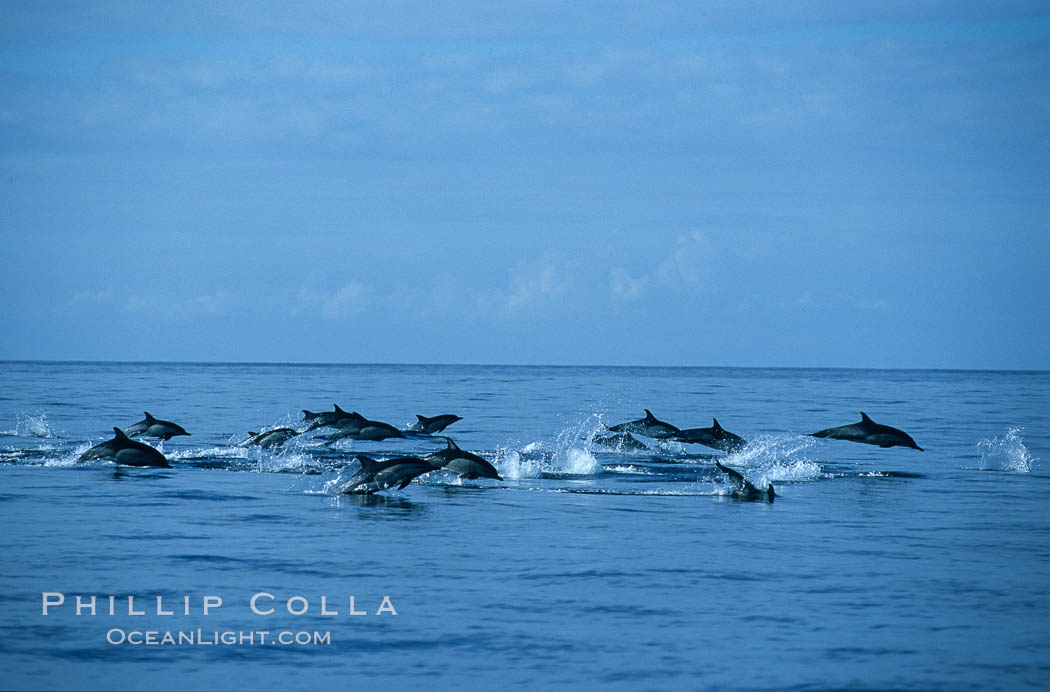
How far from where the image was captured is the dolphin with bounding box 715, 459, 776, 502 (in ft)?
64.3

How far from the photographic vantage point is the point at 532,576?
1262 centimetres

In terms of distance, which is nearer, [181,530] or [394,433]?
[181,530]

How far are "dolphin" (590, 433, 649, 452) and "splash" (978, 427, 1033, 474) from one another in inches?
352

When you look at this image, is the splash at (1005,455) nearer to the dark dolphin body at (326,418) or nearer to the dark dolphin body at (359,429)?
the dark dolphin body at (359,429)

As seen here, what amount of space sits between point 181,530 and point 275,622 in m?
5.59

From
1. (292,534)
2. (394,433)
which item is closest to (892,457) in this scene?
(394,433)

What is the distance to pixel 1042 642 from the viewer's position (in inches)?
400

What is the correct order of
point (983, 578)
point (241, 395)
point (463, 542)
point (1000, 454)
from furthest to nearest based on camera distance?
point (241, 395) → point (1000, 454) → point (463, 542) → point (983, 578)

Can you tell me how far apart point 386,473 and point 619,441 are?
39.8ft

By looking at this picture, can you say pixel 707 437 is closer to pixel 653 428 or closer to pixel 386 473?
pixel 653 428

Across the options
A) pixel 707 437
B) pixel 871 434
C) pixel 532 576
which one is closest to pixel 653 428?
pixel 707 437

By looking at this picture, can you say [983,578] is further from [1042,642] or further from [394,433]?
[394,433]

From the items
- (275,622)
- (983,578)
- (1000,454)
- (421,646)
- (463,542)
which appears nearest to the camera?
(421,646)

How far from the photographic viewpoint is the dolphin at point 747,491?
19.6 m
